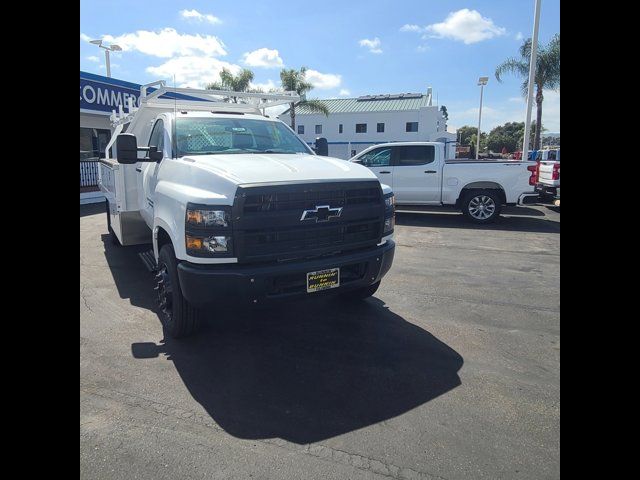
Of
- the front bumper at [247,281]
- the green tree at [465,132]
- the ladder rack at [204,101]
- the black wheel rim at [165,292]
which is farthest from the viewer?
the green tree at [465,132]

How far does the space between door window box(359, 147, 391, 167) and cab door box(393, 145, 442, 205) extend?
0.19 metres

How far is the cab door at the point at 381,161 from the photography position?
457 inches

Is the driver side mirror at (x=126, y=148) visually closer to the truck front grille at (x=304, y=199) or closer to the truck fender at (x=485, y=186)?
the truck front grille at (x=304, y=199)

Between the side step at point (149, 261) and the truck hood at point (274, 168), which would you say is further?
the side step at point (149, 261)

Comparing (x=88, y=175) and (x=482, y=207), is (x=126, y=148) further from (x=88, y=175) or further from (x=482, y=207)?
(x=88, y=175)

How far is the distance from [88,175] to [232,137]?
563 inches

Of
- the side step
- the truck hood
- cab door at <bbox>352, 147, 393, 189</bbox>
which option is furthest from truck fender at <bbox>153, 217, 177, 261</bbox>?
cab door at <bbox>352, 147, 393, 189</bbox>

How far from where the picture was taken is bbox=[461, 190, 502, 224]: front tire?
10742 mm

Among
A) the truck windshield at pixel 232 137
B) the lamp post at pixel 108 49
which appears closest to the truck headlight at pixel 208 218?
the truck windshield at pixel 232 137

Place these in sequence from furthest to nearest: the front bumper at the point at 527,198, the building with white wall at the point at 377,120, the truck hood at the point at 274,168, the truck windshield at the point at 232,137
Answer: the building with white wall at the point at 377,120
the front bumper at the point at 527,198
the truck windshield at the point at 232,137
the truck hood at the point at 274,168

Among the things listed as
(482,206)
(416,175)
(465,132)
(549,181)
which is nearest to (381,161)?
(416,175)

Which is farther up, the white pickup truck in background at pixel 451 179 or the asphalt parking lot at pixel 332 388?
the white pickup truck in background at pixel 451 179

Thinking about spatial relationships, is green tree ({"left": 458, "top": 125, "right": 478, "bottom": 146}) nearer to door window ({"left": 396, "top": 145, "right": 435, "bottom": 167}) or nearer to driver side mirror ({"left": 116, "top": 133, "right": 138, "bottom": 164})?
door window ({"left": 396, "top": 145, "right": 435, "bottom": 167})
